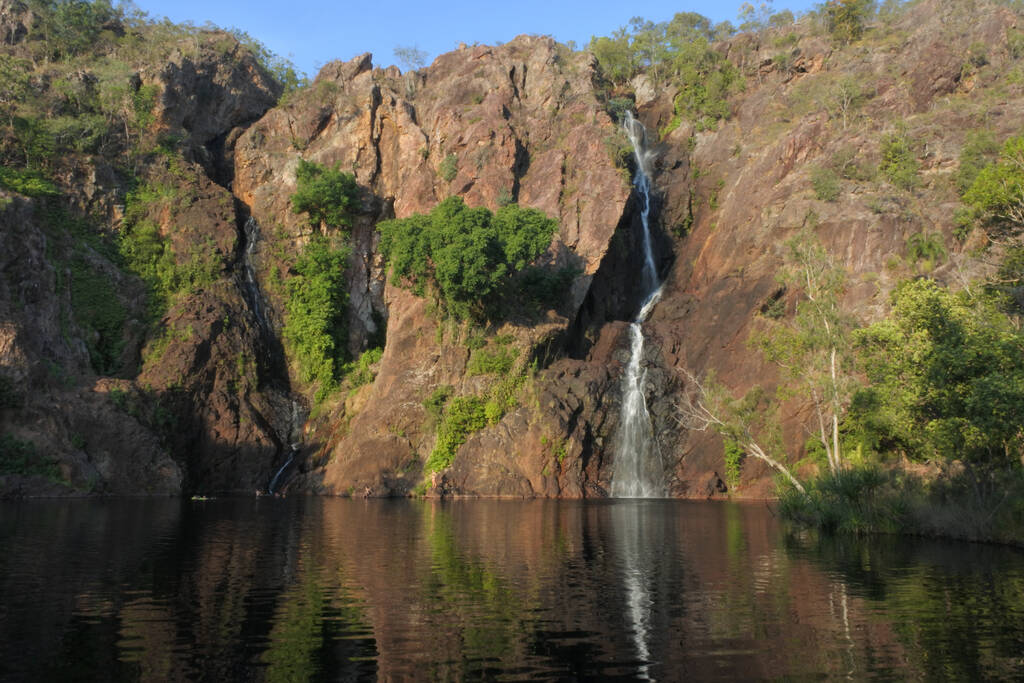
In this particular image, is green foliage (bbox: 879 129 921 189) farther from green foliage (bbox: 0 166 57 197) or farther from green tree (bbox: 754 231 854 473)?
green foliage (bbox: 0 166 57 197)

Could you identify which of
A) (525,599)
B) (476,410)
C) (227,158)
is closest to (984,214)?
(476,410)

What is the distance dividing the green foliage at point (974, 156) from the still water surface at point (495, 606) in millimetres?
37950

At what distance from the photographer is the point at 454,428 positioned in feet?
178

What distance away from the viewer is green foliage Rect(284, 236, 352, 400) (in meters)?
64.9

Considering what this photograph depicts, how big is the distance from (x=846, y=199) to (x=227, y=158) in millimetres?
54964

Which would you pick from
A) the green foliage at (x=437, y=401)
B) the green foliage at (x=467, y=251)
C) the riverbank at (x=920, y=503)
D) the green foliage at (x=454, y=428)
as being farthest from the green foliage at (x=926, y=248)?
the green foliage at (x=437, y=401)

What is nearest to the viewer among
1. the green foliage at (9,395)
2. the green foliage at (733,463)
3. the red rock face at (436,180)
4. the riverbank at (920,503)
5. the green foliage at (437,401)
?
the riverbank at (920,503)

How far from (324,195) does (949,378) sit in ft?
177

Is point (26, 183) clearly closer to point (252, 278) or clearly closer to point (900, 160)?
point (252, 278)

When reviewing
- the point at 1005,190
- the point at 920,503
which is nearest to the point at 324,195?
the point at 1005,190

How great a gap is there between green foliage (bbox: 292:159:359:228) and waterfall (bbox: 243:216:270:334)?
4.02 metres

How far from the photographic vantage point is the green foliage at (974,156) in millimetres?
54500

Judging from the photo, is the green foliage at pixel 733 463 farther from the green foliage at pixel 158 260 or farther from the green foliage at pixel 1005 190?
the green foliage at pixel 158 260

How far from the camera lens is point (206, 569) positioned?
19.6 metres
